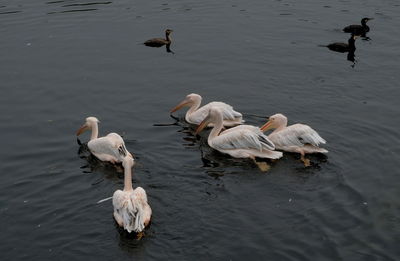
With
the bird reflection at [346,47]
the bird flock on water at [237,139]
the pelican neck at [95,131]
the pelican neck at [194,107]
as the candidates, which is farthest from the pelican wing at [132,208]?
the bird reflection at [346,47]

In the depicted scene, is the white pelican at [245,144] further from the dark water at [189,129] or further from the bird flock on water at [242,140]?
the dark water at [189,129]

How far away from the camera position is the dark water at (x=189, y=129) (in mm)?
10992

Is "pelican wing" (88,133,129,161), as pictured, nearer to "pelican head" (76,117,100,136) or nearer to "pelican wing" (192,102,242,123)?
"pelican head" (76,117,100,136)

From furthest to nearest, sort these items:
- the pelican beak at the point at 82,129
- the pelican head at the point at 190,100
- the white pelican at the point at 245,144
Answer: the pelican head at the point at 190,100 → the pelican beak at the point at 82,129 → the white pelican at the point at 245,144

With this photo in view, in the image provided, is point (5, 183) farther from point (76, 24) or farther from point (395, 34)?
point (395, 34)

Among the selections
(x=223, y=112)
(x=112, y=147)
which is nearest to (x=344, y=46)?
(x=223, y=112)

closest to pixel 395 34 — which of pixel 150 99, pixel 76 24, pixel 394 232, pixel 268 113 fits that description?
pixel 268 113

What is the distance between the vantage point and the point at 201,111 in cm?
1609

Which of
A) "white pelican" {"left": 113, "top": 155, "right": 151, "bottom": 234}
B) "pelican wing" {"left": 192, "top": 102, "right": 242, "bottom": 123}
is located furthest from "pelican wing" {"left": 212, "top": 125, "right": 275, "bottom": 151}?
"white pelican" {"left": 113, "top": 155, "right": 151, "bottom": 234}

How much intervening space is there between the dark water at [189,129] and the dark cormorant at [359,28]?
0.30 m

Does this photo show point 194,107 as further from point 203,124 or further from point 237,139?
point 237,139

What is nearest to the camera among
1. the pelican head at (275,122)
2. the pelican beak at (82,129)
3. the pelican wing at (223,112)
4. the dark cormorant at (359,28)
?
the pelican head at (275,122)

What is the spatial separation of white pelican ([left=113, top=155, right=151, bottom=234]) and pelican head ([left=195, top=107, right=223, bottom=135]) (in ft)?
14.1

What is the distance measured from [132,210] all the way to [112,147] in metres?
3.13
